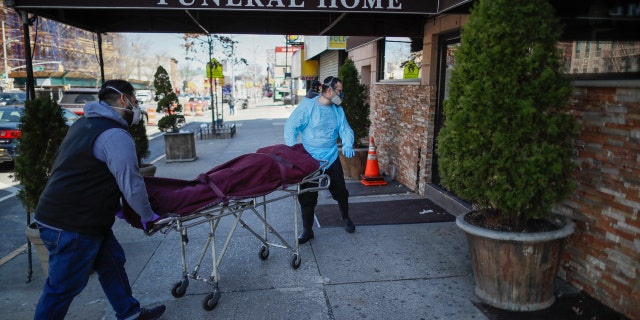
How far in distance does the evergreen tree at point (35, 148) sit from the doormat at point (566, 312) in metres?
4.44

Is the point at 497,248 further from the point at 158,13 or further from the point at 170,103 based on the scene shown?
the point at 170,103

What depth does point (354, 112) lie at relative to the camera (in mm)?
9344

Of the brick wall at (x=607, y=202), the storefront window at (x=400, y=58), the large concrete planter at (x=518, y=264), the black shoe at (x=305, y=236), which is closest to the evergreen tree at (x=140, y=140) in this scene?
the black shoe at (x=305, y=236)

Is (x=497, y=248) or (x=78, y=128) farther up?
(x=78, y=128)

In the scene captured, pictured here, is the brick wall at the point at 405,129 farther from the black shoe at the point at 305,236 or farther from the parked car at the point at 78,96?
the parked car at the point at 78,96

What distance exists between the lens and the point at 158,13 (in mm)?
7180

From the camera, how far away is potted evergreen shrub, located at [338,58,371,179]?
918 centimetres

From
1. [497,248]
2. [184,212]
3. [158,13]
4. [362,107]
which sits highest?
[158,13]

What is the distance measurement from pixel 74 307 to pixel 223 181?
6.21 feet

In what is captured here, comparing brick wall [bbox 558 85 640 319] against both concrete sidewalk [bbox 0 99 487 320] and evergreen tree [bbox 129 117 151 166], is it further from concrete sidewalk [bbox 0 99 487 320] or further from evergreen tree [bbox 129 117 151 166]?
evergreen tree [bbox 129 117 151 166]

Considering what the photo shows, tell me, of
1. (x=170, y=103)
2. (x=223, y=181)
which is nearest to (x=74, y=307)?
(x=223, y=181)

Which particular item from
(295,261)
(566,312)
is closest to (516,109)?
(566,312)

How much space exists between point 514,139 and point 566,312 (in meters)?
1.54

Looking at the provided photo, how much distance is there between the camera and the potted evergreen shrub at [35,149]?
449 cm
